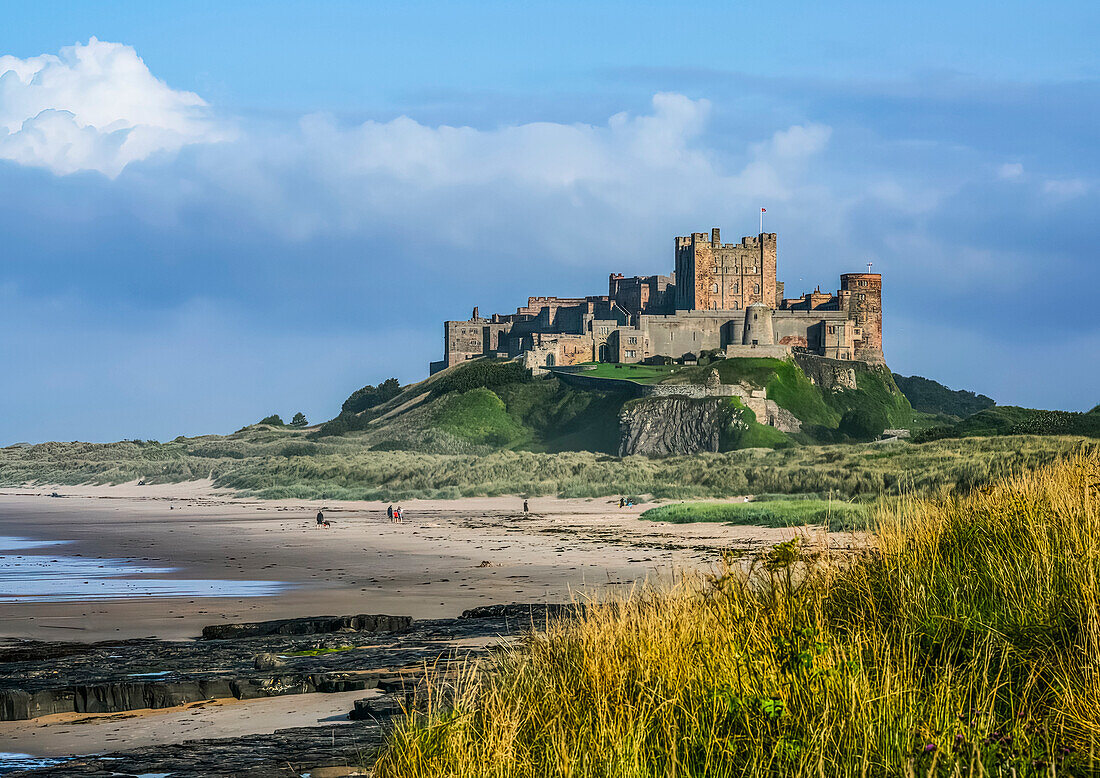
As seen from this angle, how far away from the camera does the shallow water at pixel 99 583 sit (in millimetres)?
16047

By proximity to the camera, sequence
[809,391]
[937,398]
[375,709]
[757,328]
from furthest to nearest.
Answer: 1. [937,398]
2. [757,328]
3. [809,391]
4. [375,709]

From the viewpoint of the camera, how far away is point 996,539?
7.77m

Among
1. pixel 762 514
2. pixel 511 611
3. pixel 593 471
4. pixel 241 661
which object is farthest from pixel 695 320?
pixel 241 661

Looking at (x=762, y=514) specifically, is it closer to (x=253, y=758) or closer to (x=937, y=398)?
(x=253, y=758)

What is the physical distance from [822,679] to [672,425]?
5699cm

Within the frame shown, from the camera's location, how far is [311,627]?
12086mm

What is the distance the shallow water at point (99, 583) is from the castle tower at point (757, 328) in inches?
2461

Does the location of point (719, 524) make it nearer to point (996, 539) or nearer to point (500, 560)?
point (500, 560)

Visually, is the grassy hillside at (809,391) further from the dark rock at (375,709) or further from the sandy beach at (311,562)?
the dark rock at (375,709)

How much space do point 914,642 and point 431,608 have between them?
8.32 metres

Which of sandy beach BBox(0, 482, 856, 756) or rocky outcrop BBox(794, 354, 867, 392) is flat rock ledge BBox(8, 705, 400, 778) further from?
rocky outcrop BBox(794, 354, 867, 392)

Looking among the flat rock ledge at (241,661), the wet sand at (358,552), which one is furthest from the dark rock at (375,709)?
the wet sand at (358,552)

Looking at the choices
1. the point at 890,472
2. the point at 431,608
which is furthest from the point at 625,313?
the point at 431,608

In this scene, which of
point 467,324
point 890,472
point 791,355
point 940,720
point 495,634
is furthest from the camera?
point 467,324
